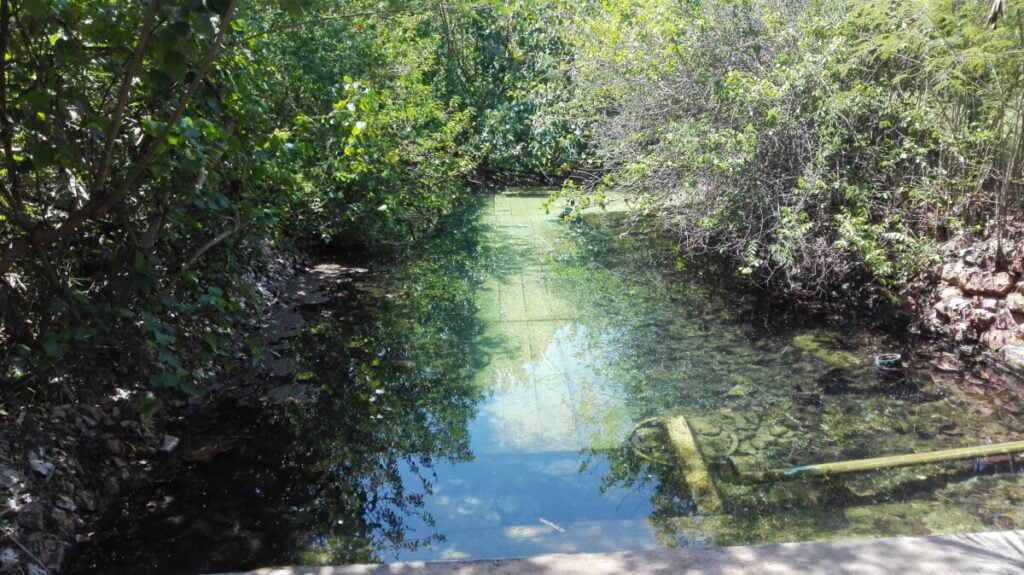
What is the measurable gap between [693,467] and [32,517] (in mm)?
3016

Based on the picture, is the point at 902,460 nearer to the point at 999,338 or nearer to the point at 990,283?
the point at 999,338

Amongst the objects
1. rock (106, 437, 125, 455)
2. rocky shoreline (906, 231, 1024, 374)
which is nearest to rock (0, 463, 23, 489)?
rock (106, 437, 125, 455)

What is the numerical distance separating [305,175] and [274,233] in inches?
25.6

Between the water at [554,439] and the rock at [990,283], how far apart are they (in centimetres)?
63

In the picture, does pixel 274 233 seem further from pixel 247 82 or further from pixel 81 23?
pixel 81 23

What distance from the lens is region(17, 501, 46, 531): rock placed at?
3322 millimetres

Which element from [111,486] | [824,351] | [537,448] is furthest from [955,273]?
[111,486]

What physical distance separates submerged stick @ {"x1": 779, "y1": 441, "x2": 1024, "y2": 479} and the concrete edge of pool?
106cm

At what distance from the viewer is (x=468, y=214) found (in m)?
11.1

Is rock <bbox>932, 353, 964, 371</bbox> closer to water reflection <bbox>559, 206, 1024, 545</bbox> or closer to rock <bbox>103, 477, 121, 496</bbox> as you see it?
water reflection <bbox>559, 206, 1024, 545</bbox>

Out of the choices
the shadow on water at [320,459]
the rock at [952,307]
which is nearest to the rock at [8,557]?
the shadow on water at [320,459]

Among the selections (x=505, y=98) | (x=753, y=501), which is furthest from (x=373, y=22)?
(x=753, y=501)

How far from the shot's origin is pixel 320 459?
172 inches

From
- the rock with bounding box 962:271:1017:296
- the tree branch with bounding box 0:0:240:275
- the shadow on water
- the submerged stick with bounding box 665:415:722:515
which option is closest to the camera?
the tree branch with bounding box 0:0:240:275
